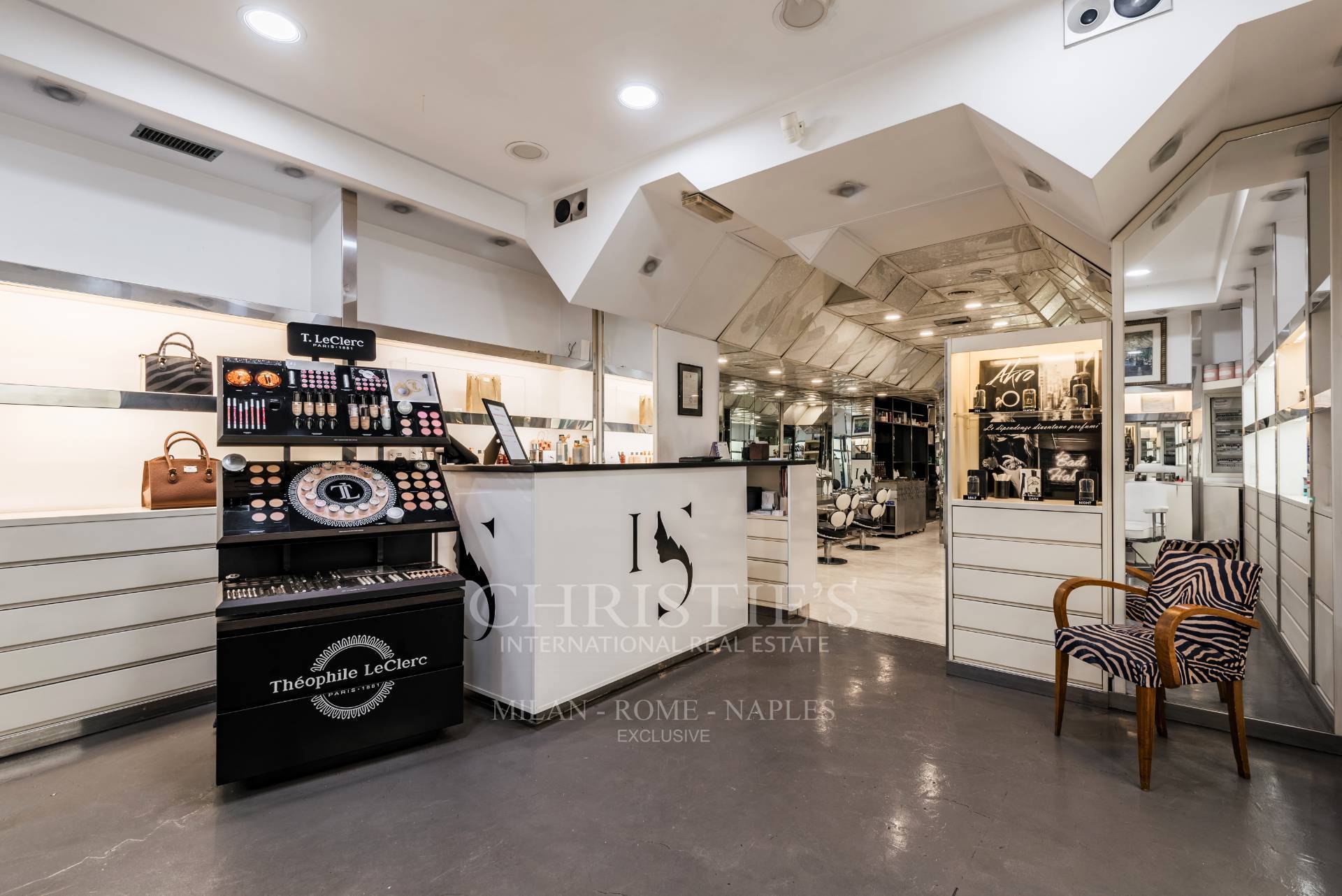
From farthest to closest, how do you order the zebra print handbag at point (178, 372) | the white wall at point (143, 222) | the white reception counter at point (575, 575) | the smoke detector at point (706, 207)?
1. the smoke detector at point (706, 207)
2. the zebra print handbag at point (178, 372)
3. the white wall at point (143, 222)
4. the white reception counter at point (575, 575)

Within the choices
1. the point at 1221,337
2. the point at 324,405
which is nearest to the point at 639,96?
the point at 324,405

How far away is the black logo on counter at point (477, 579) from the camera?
3486mm

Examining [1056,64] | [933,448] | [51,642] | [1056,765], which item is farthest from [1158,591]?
[933,448]

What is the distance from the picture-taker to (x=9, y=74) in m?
3.19

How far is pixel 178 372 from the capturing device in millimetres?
3920

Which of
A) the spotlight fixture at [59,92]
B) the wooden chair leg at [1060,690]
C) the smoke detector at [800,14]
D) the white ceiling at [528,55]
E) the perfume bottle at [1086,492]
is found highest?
the white ceiling at [528,55]

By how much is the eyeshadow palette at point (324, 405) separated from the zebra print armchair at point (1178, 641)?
3.46 m

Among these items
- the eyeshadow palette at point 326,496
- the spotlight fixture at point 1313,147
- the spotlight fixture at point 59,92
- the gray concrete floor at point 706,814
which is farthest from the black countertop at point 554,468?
the spotlight fixture at point 1313,147

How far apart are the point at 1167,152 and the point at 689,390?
13.5 ft

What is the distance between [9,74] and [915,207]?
18.2 feet

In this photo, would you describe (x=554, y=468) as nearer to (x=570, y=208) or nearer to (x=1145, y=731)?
(x=570, y=208)

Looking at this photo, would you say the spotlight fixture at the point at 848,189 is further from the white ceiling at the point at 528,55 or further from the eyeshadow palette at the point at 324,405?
the eyeshadow palette at the point at 324,405

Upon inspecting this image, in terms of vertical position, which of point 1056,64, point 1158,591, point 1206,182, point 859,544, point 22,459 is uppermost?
point 1056,64

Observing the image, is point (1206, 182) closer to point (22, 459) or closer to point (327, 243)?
point (327, 243)
